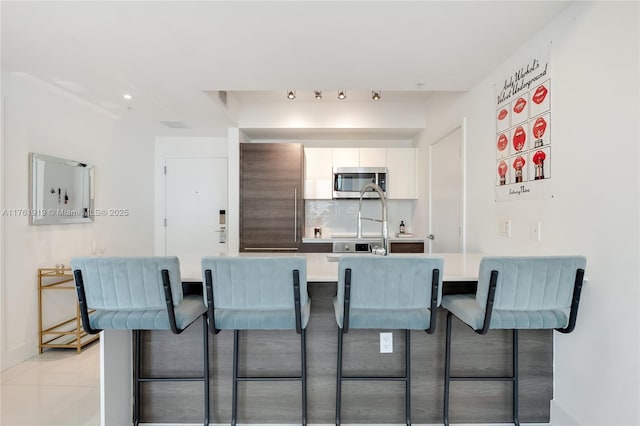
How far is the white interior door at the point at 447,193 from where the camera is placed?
3.05 metres

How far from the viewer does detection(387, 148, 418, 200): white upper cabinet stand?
4504 mm

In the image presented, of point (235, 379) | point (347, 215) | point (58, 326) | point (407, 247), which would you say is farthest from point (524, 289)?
point (58, 326)

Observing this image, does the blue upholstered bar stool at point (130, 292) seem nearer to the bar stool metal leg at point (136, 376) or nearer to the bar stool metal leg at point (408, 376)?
the bar stool metal leg at point (136, 376)

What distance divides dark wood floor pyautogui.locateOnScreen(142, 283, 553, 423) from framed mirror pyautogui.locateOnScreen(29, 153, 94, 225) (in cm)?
192

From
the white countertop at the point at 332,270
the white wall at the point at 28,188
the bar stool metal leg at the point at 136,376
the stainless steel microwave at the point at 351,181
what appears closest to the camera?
the white countertop at the point at 332,270

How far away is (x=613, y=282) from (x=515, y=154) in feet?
3.21

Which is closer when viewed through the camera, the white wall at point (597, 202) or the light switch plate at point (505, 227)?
the white wall at point (597, 202)

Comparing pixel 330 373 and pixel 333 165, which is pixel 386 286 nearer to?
pixel 330 373

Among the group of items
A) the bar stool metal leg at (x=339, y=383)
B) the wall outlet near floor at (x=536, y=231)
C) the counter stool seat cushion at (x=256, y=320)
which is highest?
the wall outlet near floor at (x=536, y=231)

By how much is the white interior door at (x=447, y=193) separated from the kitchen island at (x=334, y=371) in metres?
1.22

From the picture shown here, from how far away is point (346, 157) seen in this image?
4.49 meters

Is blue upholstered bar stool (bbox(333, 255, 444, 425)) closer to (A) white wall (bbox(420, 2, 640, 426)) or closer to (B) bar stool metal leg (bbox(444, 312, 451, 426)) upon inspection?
(B) bar stool metal leg (bbox(444, 312, 451, 426))

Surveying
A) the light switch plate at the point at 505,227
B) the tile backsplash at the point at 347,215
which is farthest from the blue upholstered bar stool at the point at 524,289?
the tile backsplash at the point at 347,215

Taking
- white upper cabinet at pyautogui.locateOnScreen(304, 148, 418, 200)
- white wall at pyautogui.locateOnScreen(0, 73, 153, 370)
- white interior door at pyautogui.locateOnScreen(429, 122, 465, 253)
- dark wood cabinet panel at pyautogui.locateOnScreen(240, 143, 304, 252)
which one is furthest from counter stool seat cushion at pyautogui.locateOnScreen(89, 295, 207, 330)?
white upper cabinet at pyautogui.locateOnScreen(304, 148, 418, 200)
